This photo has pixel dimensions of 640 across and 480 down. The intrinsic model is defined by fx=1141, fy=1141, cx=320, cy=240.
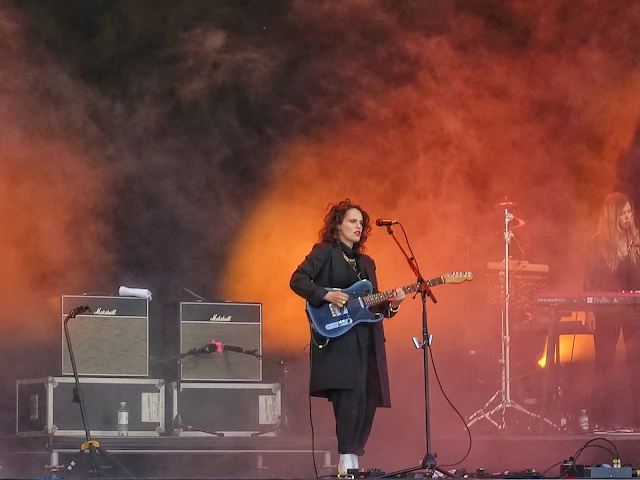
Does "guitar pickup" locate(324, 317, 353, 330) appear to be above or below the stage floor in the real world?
above

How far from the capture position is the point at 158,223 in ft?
27.6

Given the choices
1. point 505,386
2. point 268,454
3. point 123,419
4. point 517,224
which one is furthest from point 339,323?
point 517,224

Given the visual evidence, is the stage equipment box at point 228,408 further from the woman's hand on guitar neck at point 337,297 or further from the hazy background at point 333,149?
the woman's hand on guitar neck at point 337,297

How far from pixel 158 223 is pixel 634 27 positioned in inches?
154

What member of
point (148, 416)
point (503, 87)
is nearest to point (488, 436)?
point (148, 416)

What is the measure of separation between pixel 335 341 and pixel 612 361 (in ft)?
8.49

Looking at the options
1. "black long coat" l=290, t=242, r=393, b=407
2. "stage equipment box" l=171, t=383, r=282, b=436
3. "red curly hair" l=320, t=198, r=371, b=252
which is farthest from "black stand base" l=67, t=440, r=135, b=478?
"red curly hair" l=320, t=198, r=371, b=252

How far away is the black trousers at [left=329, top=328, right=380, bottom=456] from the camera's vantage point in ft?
20.0

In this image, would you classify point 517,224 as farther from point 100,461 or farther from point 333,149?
point 100,461

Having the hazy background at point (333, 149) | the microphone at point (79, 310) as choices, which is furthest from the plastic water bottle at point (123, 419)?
the hazy background at point (333, 149)

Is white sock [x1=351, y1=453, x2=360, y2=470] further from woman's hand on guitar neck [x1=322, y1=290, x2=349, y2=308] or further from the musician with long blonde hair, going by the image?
the musician with long blonde hair

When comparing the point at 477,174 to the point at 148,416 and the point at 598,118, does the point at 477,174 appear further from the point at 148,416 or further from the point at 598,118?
the point at 148,416

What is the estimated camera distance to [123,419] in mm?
7098

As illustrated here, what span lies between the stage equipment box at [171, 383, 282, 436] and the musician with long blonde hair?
2.23 meters
